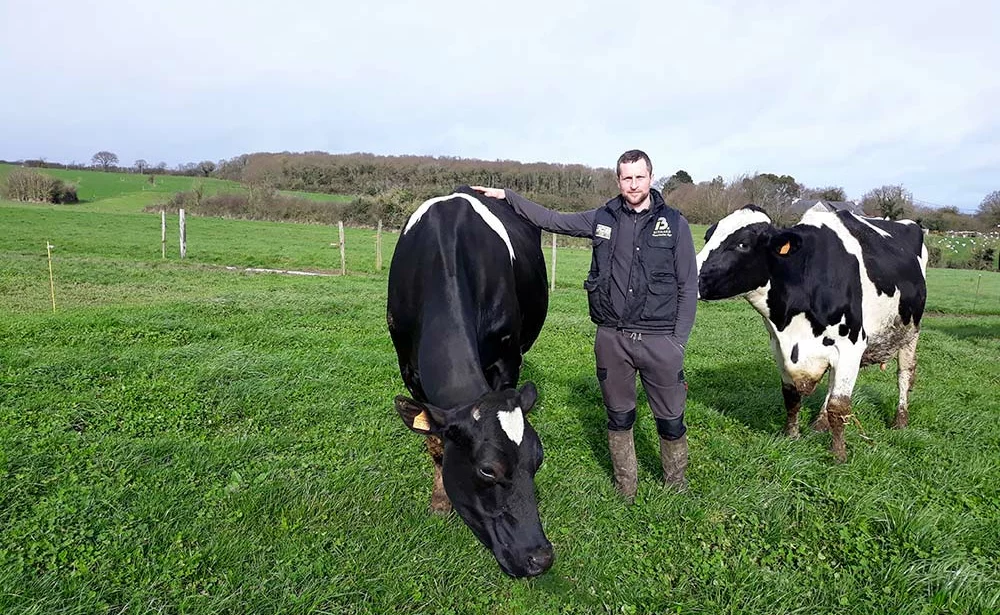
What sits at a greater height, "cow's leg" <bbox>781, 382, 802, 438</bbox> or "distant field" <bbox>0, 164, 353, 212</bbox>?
"distant field" <bbox>0, 164, 353, 212</bbox>

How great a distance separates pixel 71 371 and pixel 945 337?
1501 centimetres

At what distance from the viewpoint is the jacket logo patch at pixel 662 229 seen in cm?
390

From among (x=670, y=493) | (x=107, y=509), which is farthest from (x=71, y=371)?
(x=670, y=493)

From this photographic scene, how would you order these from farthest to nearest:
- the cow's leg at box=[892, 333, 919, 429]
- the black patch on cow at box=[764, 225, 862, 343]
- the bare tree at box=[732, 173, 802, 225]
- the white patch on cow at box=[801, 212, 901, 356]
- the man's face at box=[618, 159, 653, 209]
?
the bare tree at box=[732, 173, 802, 225] < the cow's leg at box=[892, 333, 919, 429] < the white patch on cow at box=[801, 212, 901, 356] < the black patch on cow at box=[764, 225, 862, 343] < the man's face at box=[618, 159, 653, 209]

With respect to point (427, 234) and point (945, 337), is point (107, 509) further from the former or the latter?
point (945, 337)

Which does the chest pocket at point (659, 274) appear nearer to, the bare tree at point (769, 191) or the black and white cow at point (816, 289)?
the black and white cow at point (816, 289)

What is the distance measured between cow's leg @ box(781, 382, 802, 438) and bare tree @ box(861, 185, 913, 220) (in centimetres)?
4449

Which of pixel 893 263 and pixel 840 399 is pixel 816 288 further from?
pixel 893 263

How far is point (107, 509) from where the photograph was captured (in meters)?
3.71

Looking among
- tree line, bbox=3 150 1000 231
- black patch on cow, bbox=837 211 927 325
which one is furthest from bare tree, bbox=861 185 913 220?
black patch on cow, bbox=837 211 927 325

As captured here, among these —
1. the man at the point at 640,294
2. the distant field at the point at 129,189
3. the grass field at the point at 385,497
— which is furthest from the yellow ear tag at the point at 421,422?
the distant field at the point at 129,189

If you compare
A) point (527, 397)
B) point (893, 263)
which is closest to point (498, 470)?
point (527, 397)

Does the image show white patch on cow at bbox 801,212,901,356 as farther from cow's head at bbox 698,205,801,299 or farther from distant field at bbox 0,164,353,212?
distant field at bbox 0,164,353,212

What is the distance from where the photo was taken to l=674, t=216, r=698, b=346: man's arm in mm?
3930
